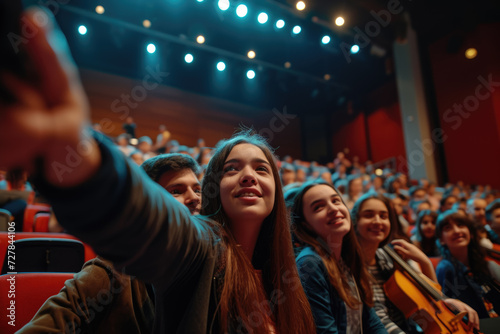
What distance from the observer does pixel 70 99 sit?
8.4 inches

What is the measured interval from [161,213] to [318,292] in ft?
2.58

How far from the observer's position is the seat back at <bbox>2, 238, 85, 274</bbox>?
1.02 meters

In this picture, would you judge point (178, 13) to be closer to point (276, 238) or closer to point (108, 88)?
point (108, 88)

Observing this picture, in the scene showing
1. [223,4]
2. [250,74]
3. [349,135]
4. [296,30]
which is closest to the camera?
[223,4]

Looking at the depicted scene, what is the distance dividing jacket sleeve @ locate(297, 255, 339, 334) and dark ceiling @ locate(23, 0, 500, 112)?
4415mm

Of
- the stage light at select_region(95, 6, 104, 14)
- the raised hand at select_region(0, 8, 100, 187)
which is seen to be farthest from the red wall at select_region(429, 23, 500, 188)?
the raised hand at select_region(0, 8, 100, 187)

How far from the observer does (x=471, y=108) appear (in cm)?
530

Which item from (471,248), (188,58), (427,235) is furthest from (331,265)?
(188,58)

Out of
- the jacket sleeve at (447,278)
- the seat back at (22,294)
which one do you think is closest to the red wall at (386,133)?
the jacket sleeve at (447,278)

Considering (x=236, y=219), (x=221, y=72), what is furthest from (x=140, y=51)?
Answer: (x=236, y=219)

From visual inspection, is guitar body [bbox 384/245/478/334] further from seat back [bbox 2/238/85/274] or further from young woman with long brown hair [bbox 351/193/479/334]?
seat back [bbox 2/238/85/274]

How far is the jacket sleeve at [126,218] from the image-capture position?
0.84 ft

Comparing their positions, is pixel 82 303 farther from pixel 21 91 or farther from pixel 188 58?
pixel 188 58

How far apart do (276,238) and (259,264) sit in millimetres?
71
